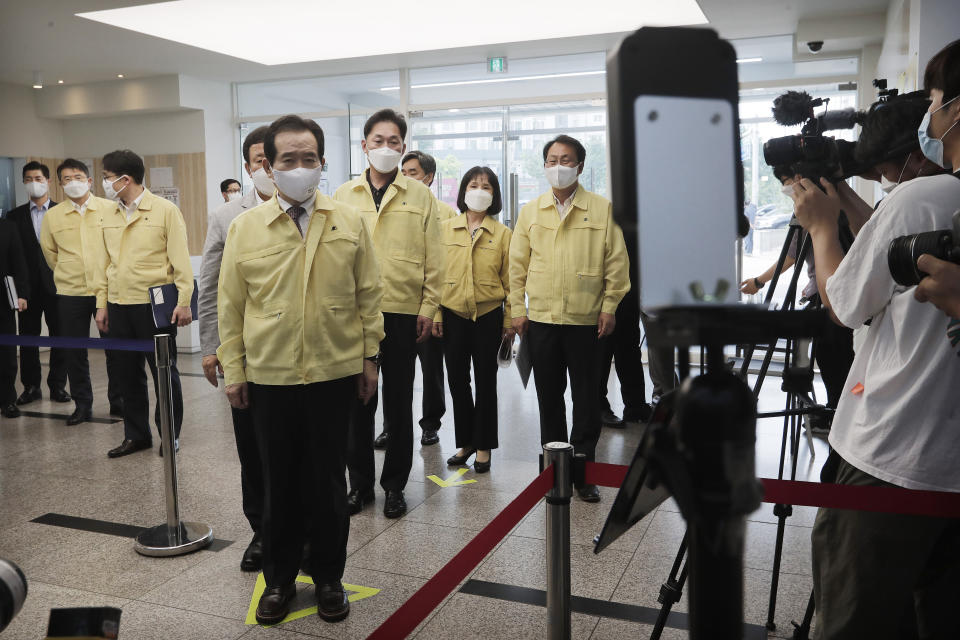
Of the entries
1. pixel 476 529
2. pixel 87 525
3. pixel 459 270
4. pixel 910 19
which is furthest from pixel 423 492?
pixel 910 19

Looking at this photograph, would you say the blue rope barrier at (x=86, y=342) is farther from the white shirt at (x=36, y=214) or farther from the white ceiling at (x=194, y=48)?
the white ceiling at (x=194, y=48)

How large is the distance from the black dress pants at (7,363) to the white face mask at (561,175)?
14.3 feet

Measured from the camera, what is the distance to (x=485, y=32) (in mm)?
7379

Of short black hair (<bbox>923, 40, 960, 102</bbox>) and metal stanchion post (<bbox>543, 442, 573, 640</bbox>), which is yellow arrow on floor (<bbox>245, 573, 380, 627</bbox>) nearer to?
metal stanchion post (<bbox>543, 442, 573, 640</bbox>)

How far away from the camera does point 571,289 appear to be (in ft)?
12.0

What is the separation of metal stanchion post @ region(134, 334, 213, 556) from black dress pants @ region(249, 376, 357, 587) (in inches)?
31.9

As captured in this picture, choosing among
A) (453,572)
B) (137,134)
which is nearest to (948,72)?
(453,572)

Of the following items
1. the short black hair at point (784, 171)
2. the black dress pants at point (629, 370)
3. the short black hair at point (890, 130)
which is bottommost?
the black dress pants at point (629, 370)

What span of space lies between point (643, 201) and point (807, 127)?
1438 mm

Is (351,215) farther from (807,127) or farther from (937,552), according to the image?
(937,552)

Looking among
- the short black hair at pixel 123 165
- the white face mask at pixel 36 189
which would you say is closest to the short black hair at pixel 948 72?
the short black hair at pixel 123 165

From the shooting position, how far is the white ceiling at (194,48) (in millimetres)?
6180

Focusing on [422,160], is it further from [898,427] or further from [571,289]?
[898,427]

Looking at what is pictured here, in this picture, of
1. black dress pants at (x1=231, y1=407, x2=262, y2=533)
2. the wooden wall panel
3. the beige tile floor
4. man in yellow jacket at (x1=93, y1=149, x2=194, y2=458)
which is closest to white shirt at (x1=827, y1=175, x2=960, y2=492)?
the beige tile floor
